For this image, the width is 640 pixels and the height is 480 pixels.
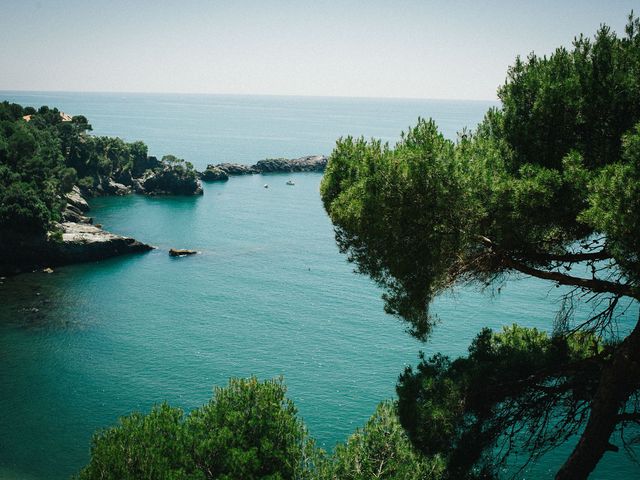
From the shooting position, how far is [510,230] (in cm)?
1060

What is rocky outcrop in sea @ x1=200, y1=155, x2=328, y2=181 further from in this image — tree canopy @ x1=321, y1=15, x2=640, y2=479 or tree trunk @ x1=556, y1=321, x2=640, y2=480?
tree trunk @ x1=556, y1=321, x2=640, y2=480

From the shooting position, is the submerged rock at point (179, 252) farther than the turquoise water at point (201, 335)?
Yes

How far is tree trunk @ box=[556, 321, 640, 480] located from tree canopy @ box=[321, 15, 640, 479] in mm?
23

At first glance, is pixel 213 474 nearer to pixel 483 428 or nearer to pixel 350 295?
pixel 483 428

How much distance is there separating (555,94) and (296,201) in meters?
89.6

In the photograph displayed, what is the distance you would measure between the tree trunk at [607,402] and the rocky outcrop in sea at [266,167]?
11425 cm

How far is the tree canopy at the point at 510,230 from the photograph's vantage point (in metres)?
9.78

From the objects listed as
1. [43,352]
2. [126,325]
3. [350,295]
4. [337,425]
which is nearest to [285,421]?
[337,425]

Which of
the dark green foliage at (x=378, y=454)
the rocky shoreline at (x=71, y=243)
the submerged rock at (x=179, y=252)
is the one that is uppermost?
the dark green foliage at (x=378, y=454)

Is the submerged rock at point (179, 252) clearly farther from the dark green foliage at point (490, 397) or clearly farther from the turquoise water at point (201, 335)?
the dark green foliage at point (490, 397)

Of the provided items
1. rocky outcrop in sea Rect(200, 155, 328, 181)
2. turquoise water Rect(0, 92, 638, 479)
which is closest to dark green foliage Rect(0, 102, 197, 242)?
turquoise water Rect(0, 92, 638, 479)

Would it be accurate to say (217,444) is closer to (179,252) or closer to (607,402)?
(607,402)

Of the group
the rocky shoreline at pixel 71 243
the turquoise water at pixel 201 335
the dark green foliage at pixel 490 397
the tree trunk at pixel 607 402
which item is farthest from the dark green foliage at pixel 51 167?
the tree trunk at pixel 607 402

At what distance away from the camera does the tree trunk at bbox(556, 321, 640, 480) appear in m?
9.52
